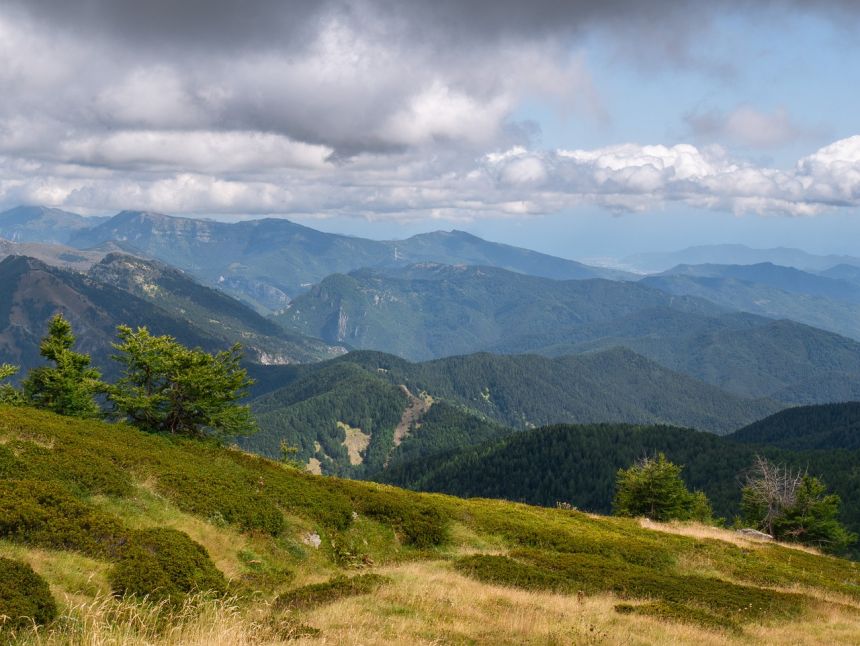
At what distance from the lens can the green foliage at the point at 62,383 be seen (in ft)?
141

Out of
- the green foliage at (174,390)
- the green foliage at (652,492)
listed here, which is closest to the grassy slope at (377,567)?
the green foliage at (174,390)

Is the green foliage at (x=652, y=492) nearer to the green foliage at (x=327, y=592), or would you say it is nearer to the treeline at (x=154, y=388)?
the treeline at (x=154, y=388)

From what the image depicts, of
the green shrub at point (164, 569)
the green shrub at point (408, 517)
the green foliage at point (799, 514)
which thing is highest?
the green shrub at point (164, 569)

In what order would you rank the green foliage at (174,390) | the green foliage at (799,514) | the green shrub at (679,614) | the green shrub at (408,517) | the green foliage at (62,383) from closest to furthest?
the green shrub at (679,614), the green shrub at (408,517), the green foliage at (174,390), the green foliage at (62,383), the green foliage at (799,514)

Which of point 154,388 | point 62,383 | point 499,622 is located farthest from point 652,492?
point 62,383

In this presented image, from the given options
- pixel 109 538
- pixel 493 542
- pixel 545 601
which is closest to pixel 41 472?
pixel 109 538

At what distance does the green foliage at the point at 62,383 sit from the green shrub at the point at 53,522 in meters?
25.5

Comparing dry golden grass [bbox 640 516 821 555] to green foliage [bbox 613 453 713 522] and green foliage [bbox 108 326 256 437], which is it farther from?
green foliage [bbox 108 326 256 437]

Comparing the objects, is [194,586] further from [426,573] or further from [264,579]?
[426,573]

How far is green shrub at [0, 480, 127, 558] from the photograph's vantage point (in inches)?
635

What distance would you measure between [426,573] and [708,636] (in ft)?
33.5

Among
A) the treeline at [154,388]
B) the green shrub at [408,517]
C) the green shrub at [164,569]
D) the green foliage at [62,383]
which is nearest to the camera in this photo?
the green shrub at [164,569]

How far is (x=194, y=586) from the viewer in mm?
15859

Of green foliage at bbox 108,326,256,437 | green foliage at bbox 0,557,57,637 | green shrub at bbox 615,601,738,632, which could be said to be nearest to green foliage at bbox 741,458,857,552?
green shrub at bbox 615,601,738,632
